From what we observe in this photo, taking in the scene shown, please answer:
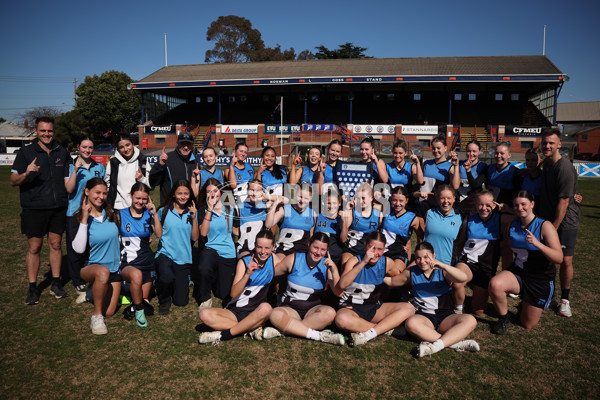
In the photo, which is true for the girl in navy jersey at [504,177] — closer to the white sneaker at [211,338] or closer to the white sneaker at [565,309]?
the white sneaker at [565,309]

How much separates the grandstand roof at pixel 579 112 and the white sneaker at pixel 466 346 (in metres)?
72.5

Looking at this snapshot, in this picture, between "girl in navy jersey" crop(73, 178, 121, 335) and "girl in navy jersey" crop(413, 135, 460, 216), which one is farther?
"girl in navy jersey" crop(413, 135, 460, 216)

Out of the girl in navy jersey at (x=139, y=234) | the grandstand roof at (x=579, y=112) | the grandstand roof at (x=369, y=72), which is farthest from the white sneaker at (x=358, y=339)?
the grandstand roof at (x=579, y=112)

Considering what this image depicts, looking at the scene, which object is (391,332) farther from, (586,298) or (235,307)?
(586,298)

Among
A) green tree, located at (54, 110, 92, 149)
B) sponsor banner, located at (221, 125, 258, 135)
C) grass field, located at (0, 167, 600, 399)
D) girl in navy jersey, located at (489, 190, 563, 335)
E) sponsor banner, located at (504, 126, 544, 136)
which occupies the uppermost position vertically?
green tree, located at (54, 110, 92, 149)

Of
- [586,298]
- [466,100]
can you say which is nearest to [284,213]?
[586,298]

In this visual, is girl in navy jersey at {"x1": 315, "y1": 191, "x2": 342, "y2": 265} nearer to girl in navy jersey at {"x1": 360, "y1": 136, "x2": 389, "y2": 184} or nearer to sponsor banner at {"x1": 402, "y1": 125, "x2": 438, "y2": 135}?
girl in navy jersey at {"x1": 360, "y1": 136, "x2": 389, "y2": 184}

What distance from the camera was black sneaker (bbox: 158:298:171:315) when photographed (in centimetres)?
496

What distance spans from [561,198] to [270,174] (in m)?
4.32

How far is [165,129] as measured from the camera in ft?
119

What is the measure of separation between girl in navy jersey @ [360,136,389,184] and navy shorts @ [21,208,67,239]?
463 cm

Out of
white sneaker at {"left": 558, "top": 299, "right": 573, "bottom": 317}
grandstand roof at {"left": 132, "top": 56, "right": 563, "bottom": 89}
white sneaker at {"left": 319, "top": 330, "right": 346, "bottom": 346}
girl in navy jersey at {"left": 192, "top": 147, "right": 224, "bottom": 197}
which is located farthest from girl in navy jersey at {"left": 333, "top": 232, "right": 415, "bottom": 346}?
grandstand roof at {"left": 132, "top": 56, "right": 563, "bottom": 89}

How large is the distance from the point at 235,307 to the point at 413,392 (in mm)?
2150

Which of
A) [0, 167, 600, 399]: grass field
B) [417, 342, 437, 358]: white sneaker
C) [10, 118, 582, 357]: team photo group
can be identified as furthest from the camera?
[10, 118, 582, 357]: team photo group
